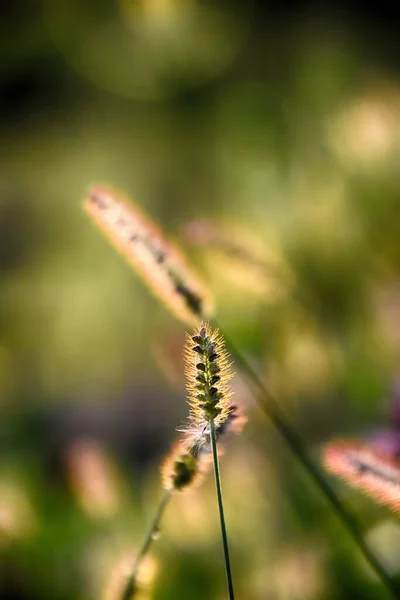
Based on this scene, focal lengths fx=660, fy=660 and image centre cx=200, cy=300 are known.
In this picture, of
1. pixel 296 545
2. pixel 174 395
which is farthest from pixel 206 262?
pixel 174 395

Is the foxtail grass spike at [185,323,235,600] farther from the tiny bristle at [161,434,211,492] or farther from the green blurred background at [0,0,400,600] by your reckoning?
the green blurred background at [0,0,400,600]

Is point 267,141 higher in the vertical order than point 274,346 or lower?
higher

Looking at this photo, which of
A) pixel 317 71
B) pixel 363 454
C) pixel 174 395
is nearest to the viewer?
pixel 363 454

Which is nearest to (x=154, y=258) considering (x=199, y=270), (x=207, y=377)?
(x=207, y=377)

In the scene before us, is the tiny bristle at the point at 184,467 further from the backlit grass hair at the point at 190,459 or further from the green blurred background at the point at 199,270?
the green blurred background at the point at 199,270

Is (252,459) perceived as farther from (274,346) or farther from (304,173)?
(304,173)

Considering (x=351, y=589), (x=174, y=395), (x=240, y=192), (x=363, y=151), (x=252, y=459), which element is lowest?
(x=351, y=589)
